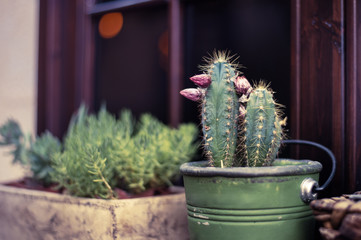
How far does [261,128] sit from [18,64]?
1.50 metres

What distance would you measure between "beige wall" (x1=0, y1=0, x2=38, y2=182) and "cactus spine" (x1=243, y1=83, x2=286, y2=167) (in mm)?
1297

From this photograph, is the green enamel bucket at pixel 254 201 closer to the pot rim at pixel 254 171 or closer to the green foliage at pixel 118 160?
the pot rim at pixel 254 171

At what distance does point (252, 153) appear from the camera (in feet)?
2.74

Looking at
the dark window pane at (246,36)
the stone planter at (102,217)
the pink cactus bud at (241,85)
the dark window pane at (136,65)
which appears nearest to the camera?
the pink cactus bud at (241,85)

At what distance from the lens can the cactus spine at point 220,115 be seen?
83 cm

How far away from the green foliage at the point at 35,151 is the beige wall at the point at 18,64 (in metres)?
0.39

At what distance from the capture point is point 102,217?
1.00 meters

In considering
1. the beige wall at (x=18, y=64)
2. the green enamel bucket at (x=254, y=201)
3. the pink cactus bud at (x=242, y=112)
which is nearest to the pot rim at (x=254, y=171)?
the green enamel bucket at (x=254, y=201)

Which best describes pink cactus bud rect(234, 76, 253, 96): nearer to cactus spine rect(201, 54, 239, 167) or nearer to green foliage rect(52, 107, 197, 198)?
cactus spine rect(201, 54, 239, 167)

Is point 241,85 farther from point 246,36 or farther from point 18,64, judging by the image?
point 18,64

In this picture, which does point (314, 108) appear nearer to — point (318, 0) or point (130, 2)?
point (318, 0)

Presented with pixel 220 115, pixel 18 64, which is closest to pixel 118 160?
pixel 220 115

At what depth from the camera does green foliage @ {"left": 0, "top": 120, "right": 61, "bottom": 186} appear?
1310mm

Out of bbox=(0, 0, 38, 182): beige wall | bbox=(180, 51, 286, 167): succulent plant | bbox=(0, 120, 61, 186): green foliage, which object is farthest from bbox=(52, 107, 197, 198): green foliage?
bbox=(0, 0, 38, 182): beige wall
